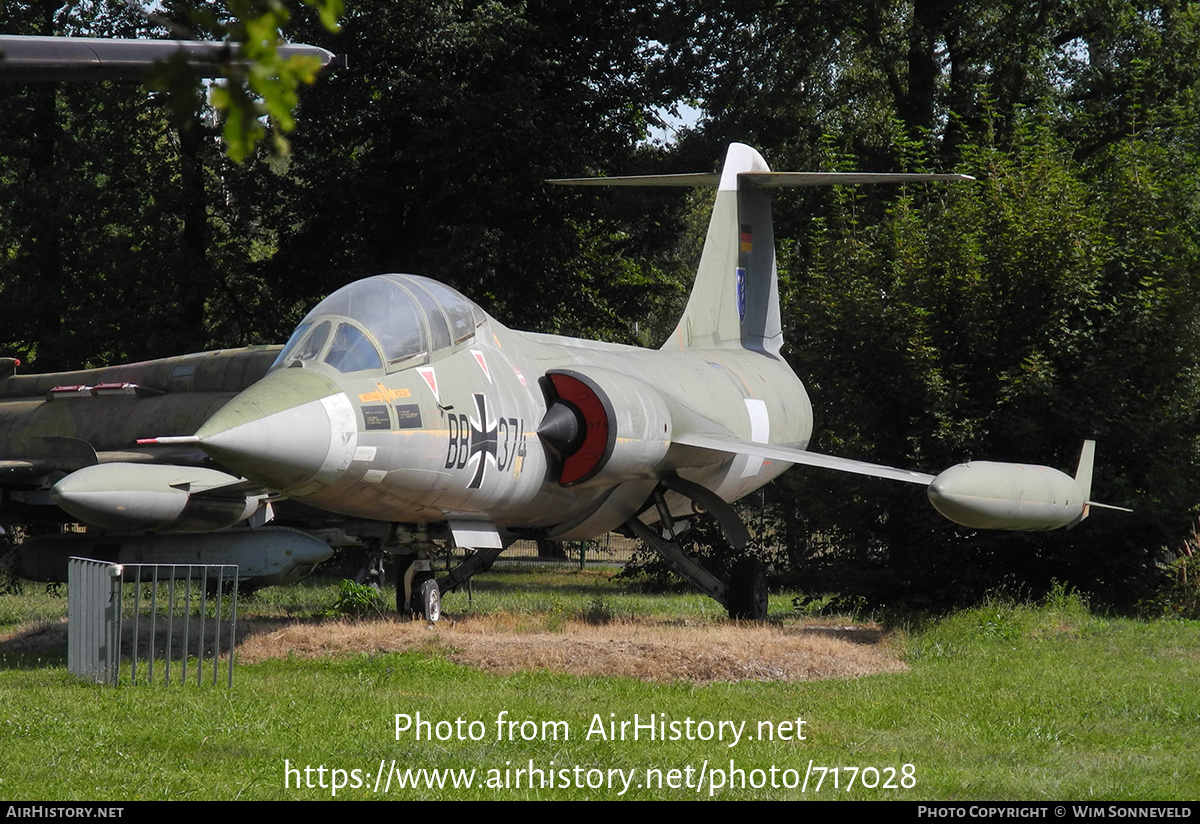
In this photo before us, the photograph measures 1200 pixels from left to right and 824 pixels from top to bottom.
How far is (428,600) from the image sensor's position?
11180 mm

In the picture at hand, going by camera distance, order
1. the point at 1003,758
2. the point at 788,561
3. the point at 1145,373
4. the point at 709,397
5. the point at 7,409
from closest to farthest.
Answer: the point at 1003,758 < the point at 709,397 < the point at 1145,373 < the point at 7,409 < the point at 788,561

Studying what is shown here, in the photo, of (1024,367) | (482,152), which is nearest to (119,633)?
(1024,367)

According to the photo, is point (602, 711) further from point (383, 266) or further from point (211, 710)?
point (383, 266)

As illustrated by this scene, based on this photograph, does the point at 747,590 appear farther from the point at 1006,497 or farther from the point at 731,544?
the point at 1006,497

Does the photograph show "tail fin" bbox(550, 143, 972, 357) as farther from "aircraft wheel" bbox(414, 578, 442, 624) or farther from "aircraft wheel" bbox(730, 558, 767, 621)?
"aircraft wheel" bbox(414, 578, 442, 624)

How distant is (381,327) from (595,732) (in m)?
3.78

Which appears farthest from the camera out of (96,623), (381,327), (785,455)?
(785,455)

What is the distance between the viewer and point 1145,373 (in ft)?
51.9

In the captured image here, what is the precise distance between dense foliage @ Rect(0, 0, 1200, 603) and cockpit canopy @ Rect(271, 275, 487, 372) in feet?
24.7

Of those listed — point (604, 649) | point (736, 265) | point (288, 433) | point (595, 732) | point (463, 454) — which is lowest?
point (604, 649)

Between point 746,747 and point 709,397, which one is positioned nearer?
point 746,747

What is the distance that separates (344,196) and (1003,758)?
66.4 ft

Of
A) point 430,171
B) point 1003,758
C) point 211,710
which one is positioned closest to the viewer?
point 1003,758
